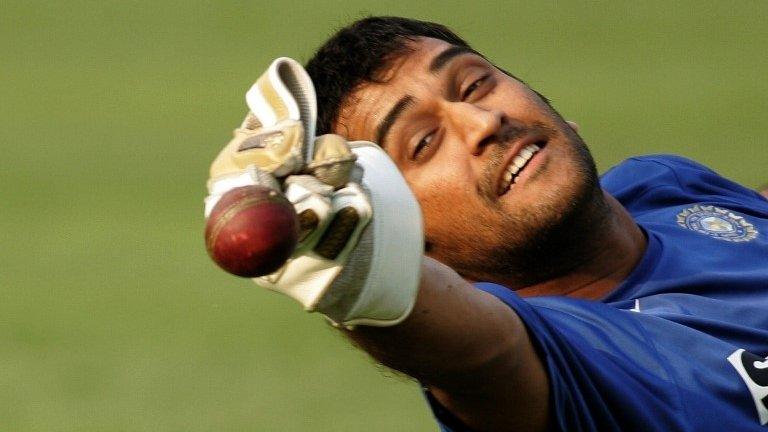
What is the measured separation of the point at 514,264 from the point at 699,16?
2.60m

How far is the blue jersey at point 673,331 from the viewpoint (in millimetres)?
1264

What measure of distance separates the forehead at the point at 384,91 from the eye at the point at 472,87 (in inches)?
1.9

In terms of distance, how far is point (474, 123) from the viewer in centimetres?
168

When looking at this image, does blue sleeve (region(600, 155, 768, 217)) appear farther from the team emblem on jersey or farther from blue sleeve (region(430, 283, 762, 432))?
blue sleeve (region(430, 283, 762, 432))

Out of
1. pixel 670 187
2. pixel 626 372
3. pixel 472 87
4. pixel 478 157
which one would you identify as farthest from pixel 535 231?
pixel 670 187

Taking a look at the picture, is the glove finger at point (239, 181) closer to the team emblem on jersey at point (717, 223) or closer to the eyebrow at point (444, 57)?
the eyebrow at point (444, 57)

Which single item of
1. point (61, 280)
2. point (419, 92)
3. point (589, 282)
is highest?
point (419, 92)

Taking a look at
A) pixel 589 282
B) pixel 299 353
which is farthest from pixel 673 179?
pixel 299 353

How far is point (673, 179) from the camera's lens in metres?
2.09

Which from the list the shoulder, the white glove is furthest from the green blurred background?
the white glove

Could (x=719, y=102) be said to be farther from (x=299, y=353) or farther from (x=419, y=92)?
(x=419, y=92)

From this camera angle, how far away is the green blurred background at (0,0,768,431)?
8.64ft

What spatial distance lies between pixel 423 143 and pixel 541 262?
0.23 meters

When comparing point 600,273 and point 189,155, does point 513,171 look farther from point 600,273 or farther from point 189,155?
point 189,155
